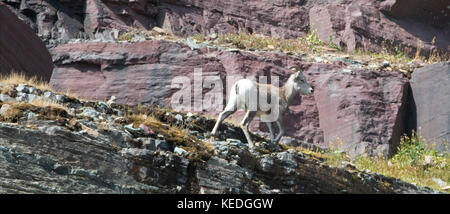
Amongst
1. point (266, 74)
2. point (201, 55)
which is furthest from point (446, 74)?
point (201, 55)

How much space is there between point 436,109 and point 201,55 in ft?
19.9

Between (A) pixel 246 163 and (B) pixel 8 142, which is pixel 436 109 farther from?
(B) pixel 8 142

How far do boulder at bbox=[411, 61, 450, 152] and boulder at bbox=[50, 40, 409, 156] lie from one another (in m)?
0.38

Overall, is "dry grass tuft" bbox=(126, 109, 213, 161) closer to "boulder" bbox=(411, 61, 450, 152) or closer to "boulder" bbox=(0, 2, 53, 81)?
"boulder" bbox=(0, 2, 53, 81)

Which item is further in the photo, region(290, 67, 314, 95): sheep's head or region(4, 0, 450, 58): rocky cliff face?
region(4, 0, 450, 58): rocky cliff face

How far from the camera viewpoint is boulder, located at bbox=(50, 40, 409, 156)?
17.2 meters

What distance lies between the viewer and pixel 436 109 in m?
17.5

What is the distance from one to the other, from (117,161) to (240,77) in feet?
28.9

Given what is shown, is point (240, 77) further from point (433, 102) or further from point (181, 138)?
point (181, 138)

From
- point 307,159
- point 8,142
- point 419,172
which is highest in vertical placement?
point 8,142

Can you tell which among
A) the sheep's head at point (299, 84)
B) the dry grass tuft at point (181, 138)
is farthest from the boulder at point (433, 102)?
the dry grass tuft at point (181, 138)

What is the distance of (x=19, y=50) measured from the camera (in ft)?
40.3

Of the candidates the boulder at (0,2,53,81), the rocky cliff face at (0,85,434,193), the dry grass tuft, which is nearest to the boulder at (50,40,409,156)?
the boulder at (0,2,53,81)

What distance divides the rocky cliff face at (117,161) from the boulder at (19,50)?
1.81 metres
